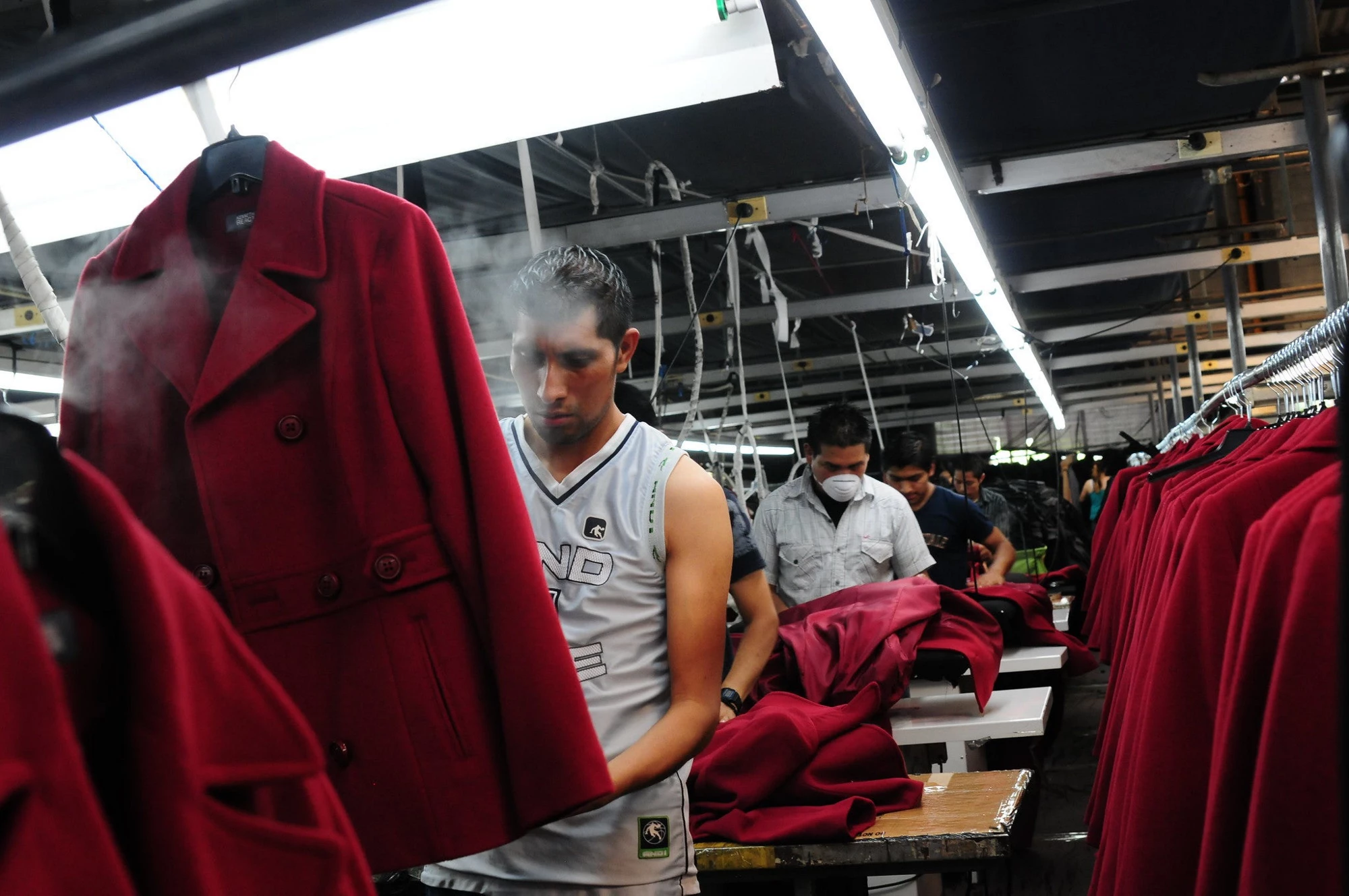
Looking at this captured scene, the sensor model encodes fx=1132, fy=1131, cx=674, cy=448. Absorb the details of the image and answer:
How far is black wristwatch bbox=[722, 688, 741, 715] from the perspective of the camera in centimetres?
232

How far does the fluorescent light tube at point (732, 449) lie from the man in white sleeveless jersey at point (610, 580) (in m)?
1.53

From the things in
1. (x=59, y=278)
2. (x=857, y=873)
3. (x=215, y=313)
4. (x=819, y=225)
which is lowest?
(x=857, y=873)

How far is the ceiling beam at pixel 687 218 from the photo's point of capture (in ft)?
12.8

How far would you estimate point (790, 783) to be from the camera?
92.0 inches

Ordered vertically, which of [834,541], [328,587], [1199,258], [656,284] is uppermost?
[1199,258]

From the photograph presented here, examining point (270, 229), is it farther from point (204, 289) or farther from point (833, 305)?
point (833, 305)

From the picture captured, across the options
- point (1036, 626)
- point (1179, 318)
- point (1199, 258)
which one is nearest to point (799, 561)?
point (1036, 626)

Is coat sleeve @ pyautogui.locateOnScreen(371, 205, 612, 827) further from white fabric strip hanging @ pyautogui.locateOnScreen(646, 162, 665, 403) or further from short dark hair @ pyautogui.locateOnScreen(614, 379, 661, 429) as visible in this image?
white fabric strip hanging @ pyautogui.locateOnScreen(646, 162, 665, 403)

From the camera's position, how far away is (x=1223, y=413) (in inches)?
163

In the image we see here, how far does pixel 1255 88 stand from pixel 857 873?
3.46 metres

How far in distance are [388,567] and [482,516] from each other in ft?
0.38

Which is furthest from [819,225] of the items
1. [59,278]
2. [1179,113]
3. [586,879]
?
[586,879]

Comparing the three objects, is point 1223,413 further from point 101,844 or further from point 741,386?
point 101,844

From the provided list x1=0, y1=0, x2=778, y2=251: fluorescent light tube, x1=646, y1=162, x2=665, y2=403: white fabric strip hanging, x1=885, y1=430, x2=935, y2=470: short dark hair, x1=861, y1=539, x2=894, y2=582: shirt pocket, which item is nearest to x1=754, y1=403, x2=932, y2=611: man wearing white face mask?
x1=861, y1=539, x2=894, y2=582: shirt pocket
